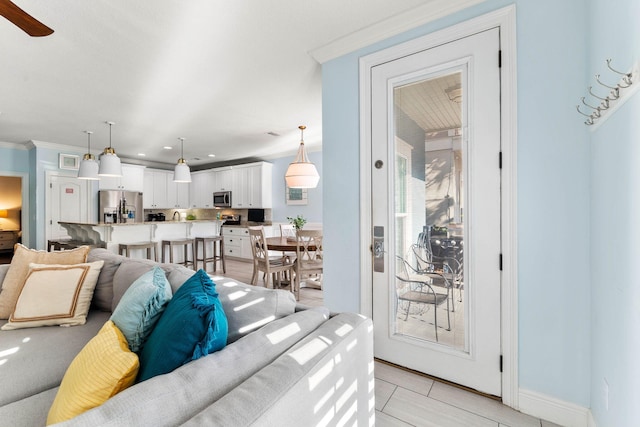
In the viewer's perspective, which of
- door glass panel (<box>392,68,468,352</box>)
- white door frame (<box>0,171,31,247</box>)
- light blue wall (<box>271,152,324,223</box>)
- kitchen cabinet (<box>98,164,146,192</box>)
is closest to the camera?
door glass panel (<box>392,68,468,352</box>)

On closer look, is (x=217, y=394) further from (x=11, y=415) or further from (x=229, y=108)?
(x=229, y=108)

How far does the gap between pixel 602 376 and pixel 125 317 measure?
2.18 meters

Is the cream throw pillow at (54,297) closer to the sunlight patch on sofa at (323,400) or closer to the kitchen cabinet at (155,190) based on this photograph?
the sunlight patch on sofa at (323,400)

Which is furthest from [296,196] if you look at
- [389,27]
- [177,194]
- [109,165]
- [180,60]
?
[389,27]

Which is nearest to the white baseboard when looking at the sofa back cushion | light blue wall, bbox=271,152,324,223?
the sofa back cushion

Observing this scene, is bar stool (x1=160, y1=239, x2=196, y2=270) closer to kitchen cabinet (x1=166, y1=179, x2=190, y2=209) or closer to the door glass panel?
kitchen cabinet (x1=166, y1=179, x2=190, y2=209)

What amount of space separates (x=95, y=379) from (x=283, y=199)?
20.2 feet

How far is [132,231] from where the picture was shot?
4379 mm

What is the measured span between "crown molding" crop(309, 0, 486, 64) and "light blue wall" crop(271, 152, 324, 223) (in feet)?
12.6

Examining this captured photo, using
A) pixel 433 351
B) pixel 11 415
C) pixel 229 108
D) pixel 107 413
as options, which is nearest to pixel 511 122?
pixel 433 351

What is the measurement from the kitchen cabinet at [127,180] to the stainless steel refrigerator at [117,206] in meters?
0.12

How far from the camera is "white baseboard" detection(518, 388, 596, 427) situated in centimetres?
157

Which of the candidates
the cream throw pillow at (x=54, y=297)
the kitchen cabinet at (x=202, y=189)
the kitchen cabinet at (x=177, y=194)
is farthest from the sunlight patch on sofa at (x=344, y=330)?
the kitchen cabinet at (x=177, y=194)

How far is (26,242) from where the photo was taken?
19.3ft
